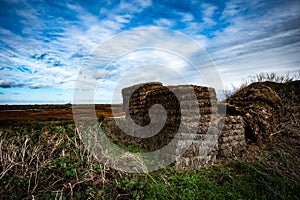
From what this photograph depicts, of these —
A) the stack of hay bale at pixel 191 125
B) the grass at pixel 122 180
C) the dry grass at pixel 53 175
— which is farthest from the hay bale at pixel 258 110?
the dry grass at pixel 53 175

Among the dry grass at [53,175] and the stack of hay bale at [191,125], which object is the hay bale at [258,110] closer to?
the stack of hay bale at [191,125]

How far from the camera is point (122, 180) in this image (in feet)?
11.8

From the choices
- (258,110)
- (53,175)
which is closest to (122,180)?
(53,175)

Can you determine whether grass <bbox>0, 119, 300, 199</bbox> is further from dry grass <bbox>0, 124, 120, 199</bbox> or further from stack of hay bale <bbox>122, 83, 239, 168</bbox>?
stack of hay bale <bbox>122, 83, 239, 168</bbox>

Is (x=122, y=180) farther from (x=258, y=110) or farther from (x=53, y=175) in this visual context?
(x=258, y=110)

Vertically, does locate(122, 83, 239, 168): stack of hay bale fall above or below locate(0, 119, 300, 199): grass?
above

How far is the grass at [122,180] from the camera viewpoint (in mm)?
3316

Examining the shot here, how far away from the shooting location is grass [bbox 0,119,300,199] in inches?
131

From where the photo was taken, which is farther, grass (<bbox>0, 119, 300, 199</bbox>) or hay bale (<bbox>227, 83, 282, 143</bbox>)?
hay bale (<bbox>227, 83, 282, 143</bbox>)

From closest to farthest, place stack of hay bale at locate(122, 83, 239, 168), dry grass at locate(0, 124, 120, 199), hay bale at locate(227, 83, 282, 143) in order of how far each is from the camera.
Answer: dry grass at locate(0, 124, 120, 199), stack of hay bale at locate(122, 83, 239, 168), hay bale at locate(227, 83, 282, 143)

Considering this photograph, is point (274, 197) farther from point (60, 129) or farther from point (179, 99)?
point (60, 129)

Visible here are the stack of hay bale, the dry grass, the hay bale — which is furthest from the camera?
the hay bale

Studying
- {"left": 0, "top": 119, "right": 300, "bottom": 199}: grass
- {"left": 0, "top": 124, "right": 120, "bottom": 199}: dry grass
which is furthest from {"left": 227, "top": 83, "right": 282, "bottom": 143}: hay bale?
{"left": 0, "top": 124, "right": 120, "bottom": 199}: dry grass

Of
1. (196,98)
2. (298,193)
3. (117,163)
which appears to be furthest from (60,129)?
(298,193)
